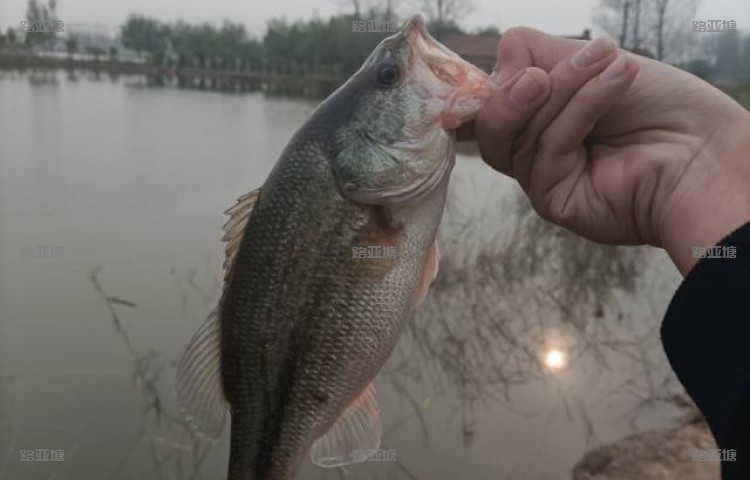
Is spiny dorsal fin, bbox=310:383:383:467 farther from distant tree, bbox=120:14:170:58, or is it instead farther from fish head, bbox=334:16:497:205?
distant tree, bbox=120:14:170:58

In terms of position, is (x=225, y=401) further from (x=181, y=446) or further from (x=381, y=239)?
(x=181, y=446)

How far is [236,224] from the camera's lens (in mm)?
1793

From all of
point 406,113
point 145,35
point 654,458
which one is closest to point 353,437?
point 406,113

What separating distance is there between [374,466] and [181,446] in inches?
59.1

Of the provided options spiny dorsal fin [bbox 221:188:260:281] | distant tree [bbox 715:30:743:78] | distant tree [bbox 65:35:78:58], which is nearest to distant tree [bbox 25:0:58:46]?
distant tree [bbox 65:35:78:58]

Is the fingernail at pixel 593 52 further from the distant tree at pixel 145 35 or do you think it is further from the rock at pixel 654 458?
the distant tree at pixel 145 35

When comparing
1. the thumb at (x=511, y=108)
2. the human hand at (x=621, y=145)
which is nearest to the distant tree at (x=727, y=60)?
the human hand at (x=621, y=145)

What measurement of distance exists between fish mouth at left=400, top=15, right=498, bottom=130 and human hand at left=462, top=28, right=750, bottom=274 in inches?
1.8

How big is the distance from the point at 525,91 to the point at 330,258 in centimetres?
62

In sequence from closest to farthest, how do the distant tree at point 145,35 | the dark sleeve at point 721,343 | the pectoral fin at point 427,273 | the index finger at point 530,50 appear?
1. the dark sleeve at point 721,343
2. the pectoral fin at point 427,273
3. the index finger at point 530,50
4. the distant tree at point 145,35

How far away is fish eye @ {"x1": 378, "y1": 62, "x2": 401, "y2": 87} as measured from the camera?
5.80 ft

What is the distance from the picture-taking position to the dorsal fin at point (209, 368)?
1758mm

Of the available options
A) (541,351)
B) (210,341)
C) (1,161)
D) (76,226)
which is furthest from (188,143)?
(210,341)

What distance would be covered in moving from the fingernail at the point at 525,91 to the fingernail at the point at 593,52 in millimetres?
106
